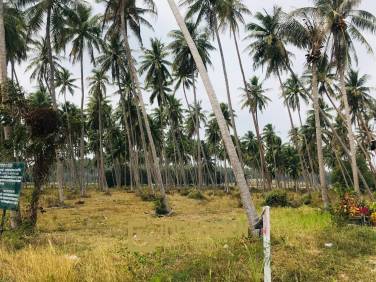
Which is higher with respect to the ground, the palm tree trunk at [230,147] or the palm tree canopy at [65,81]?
the palm tree canopy at [65,81]

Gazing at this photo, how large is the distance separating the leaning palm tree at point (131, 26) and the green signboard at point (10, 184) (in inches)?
576

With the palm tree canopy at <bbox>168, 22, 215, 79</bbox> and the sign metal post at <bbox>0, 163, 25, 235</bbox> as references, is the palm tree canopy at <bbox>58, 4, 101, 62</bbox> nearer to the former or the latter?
the palm tree canopy at <bbox>168, 22, 215, 79</bbox>

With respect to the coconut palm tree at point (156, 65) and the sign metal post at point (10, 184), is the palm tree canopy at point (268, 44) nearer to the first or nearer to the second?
the coconut palm tree at point (156, 65)

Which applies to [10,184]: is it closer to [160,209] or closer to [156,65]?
[160,209]

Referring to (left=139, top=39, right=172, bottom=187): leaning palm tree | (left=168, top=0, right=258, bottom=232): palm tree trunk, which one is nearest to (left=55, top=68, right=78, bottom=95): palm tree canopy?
(left=139, top=39, right=172, bottom=187): leaning palm tree

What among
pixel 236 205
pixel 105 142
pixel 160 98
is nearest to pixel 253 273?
pixel 236 205

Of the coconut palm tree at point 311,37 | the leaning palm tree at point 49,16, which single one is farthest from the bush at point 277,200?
the leaning palm tree at point 49,16

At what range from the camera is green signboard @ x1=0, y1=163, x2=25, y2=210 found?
10758 millimetres

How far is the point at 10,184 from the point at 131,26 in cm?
2069

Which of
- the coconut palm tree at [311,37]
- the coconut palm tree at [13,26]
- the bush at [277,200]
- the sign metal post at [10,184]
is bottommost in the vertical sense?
the bush at [277,200]

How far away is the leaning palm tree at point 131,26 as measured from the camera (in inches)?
1019

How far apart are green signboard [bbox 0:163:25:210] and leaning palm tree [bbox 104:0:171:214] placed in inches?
576

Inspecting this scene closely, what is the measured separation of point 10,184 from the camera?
36.1ft

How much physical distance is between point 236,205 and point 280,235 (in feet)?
74.1
